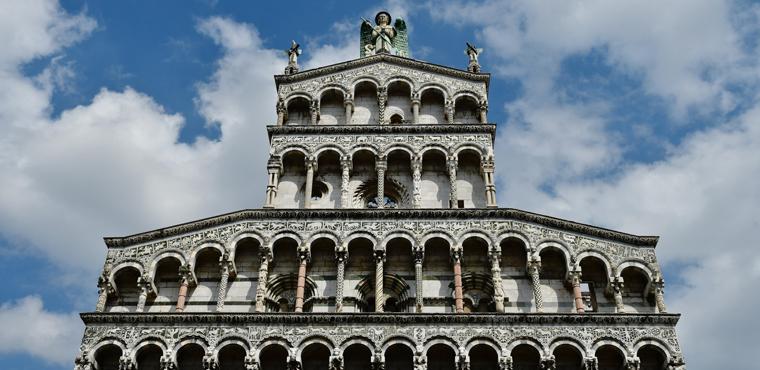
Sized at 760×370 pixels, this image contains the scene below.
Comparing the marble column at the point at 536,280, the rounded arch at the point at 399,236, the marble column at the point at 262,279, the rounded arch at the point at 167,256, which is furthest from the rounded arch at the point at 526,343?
the rounded arch at the point at 167,256

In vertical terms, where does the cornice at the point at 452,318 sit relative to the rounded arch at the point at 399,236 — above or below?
below

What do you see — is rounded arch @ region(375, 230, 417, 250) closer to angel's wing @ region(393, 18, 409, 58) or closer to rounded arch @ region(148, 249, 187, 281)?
rounded arch @ region(148, 249, 187, 281)

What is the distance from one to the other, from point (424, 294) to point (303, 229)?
3.36 m

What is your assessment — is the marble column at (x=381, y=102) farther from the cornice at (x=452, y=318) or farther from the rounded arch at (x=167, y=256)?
the cornice at (x=452, y=318)

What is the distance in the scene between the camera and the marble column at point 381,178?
2213cm

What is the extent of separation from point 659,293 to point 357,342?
22.9 ft

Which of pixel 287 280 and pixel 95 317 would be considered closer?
pixel 95 317

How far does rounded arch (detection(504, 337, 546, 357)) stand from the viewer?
18.3 m

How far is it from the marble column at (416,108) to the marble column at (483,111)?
1.79 metres

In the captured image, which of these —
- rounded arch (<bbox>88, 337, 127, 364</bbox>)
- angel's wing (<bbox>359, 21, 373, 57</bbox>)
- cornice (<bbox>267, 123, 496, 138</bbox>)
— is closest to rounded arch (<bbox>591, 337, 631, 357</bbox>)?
cornice (<bbox>267, 123, 496, 138</bbox>)

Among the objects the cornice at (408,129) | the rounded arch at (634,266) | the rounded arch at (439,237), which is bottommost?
the rounded arch at (634,266)

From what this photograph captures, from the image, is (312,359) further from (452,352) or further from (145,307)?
(145,307)

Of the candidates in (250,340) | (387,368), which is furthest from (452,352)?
(250,340)

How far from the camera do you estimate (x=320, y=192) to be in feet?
76.2
